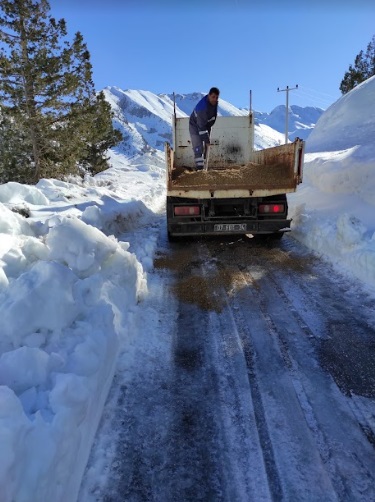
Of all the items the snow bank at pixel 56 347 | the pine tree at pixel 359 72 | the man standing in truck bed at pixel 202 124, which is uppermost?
the pine tree at pixel 359 72

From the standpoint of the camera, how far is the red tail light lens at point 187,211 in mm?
6996

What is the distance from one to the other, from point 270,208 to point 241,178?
837 millimetres

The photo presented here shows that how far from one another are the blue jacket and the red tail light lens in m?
2.60

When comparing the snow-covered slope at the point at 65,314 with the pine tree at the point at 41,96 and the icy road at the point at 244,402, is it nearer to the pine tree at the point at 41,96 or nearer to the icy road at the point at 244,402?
the icy road at the point at 244,402

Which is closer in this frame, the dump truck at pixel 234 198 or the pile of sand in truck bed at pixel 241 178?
the dump truck at pixel 234 198

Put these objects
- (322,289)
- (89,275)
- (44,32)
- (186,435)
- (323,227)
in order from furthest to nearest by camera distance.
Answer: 1. (44,32)
2. (323,227)
3. (322,289)
4. (89,275)
5. (186,435)

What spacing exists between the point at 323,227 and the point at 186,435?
206 inches

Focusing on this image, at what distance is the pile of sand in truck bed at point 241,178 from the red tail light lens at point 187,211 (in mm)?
400

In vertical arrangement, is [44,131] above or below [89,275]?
above

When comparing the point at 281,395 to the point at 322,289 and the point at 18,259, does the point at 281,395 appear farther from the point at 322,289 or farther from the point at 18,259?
the point at 18,259

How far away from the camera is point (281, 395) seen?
9.35 feet

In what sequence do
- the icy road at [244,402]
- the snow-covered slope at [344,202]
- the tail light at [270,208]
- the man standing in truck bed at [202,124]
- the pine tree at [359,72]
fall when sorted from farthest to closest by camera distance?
1. the pine tree at [359,72]
2. the man standing in truck bed at [202,124]
3. the tail light at [270,208]
4. the snow-covered slope at [344,202]
5. the icy road at [244,402]

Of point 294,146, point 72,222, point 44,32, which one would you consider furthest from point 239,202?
point 44,32

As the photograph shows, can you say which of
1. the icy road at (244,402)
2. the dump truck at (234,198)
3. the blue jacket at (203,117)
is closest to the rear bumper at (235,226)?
the dump truck at (234,198)
